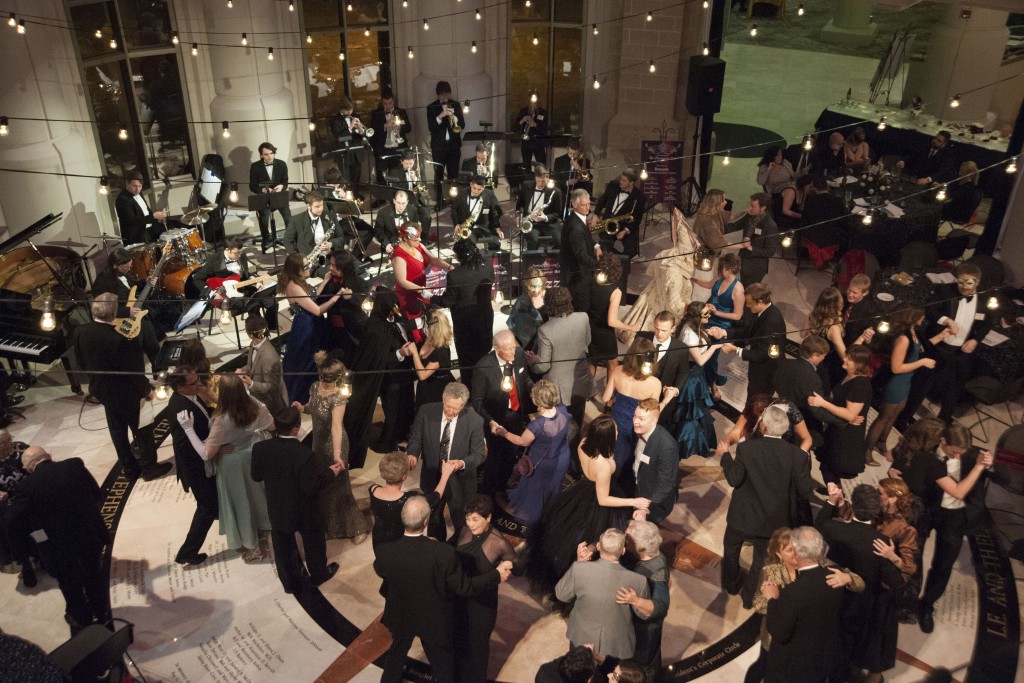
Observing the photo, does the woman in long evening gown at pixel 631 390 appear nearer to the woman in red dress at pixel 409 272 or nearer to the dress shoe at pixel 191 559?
the woman in red dress at pixel 409 272

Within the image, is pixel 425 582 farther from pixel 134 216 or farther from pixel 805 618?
pixel 134 216

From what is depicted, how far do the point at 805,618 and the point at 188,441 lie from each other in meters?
3.68

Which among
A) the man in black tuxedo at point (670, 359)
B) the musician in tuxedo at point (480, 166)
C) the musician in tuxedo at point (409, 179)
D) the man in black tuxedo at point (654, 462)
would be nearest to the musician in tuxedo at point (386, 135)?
the musician in tuxedo at point (409, 179)

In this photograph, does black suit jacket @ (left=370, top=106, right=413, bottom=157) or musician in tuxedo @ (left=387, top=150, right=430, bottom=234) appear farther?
black suit jacket @ (left=370, top=106, right=413, bottom=157)

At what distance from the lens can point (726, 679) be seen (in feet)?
17.4

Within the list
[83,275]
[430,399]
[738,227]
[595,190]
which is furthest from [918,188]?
[83,275]

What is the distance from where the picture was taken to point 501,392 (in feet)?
19.6

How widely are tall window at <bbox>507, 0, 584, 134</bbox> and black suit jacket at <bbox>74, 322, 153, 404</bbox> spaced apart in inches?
308

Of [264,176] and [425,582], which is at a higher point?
[264,176]

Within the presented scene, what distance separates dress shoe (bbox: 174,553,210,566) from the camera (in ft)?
20.1

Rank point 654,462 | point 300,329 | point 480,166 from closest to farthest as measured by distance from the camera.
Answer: point 654,462 < point 300,329 < point 480,166

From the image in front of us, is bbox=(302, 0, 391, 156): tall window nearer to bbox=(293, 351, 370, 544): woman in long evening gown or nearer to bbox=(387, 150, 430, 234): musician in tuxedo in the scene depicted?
bbox=(387, 150, 430, 234): musician in tuxedo

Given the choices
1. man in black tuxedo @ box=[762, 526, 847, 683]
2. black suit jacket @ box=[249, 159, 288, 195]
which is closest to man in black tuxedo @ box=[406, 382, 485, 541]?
man in black tuxedo @ box=[762, 526, 847, 683]

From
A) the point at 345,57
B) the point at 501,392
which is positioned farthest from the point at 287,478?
the point at 345,57
